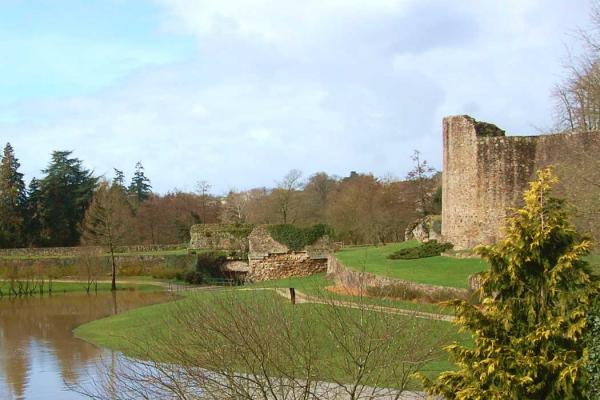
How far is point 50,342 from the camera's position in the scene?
2414cm

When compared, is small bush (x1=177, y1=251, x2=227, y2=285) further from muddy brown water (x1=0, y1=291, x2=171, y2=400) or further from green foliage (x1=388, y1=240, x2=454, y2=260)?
green foliage (x1=388, y1=240, x2=454, y2=260)

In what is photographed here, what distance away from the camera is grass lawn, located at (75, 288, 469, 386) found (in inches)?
410

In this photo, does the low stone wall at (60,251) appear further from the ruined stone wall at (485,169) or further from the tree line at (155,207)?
the ruined stone wall at (485,169)

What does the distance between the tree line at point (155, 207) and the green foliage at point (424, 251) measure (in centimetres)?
1927

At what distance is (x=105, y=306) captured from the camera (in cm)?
3312

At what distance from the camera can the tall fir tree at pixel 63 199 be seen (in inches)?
2490

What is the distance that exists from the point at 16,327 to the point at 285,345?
21.5 meters

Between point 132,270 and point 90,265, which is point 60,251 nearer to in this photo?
point 132,270

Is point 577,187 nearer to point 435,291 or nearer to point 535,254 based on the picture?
point 435,291

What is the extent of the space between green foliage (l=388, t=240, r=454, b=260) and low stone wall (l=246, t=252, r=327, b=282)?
12641 millimetres

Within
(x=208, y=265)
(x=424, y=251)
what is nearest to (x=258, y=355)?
(x=424, y=251)

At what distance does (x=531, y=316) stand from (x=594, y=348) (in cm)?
73

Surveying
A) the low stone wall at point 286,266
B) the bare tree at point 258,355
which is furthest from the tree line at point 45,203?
the bare tree at point 258,355

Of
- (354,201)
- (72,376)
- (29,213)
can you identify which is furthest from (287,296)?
(29,213)
